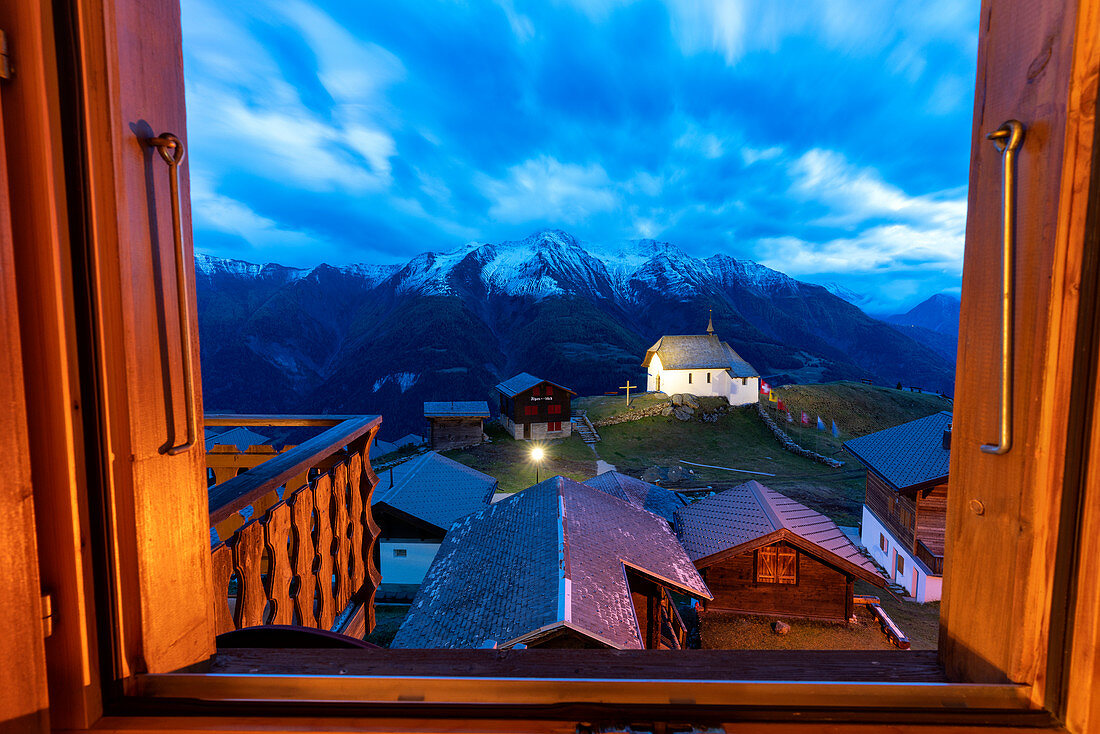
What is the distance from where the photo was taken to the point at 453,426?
28734 mm

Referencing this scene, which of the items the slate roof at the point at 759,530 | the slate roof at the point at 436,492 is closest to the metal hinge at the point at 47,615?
the slate roof at the point at 759,530

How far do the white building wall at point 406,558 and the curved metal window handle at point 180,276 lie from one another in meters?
12.6

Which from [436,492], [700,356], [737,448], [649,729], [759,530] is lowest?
[737,448]

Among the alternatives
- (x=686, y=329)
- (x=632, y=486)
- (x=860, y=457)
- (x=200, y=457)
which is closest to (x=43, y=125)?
(x=200, y=457)

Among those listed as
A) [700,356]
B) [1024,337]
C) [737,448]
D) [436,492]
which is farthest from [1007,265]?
[700,356]

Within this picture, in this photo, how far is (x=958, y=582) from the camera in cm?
119

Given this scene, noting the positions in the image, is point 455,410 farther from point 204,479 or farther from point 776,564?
point 204,479

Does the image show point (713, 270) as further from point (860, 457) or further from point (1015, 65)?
point (1015, 65)

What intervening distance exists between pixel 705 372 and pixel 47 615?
37692 millimetres

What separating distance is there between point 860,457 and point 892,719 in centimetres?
1780

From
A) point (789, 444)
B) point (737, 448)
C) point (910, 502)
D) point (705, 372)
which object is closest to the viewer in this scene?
point (910, 502)

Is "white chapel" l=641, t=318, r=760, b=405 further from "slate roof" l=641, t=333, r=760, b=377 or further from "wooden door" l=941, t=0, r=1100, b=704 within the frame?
"wooden door" l=941, t=0, r=1100, b=704

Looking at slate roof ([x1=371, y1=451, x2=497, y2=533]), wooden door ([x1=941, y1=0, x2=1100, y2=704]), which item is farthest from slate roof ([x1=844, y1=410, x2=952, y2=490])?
wooden door ([x1=941, y1=0, x2=1100, y2=704])

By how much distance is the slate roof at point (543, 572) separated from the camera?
4.76 meters
